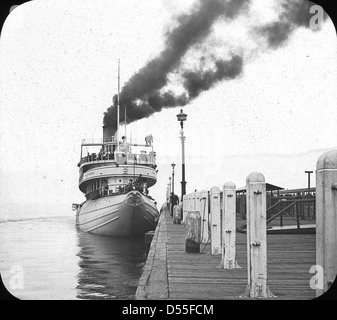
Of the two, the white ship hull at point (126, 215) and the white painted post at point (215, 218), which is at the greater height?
the white painted post at point (215, 218)

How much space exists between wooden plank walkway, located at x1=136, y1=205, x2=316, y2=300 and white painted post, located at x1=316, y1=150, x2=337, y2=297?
1.52 m

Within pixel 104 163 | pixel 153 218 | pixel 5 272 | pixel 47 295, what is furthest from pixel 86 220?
pixel 47 295

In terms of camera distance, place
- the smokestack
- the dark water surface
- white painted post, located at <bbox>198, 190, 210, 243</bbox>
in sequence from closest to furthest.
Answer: white painted post, located at <bbox>198, 190, 210, 243</bbox> → the dark water surface → the smokestack

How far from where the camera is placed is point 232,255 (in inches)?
279

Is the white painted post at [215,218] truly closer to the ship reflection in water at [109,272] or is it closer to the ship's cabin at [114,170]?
the ship reflection in water at [109,272]

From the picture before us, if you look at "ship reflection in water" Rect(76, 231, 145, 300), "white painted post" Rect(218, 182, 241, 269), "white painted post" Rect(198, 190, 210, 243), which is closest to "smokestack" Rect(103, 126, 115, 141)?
"ship reflection in water" Rect(76, 231, 145, 300)

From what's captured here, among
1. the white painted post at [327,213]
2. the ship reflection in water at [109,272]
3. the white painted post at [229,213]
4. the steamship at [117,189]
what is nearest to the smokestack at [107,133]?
the steamship at [117,189]

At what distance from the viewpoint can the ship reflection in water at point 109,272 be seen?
11.6m

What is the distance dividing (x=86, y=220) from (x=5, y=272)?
24.0 m

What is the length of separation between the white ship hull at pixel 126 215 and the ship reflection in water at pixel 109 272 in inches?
185

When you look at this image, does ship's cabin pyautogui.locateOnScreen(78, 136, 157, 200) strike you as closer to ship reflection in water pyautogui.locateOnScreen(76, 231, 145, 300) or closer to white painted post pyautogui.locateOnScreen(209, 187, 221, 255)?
ship reflection in water pyautogui.locateOnScreen(76, 231, 145, 300)

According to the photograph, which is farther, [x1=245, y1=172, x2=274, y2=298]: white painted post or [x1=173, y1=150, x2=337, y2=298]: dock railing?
[x1=245, y1=172, x2=274, y2=298]: white painted post

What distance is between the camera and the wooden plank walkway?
17.2 ft
